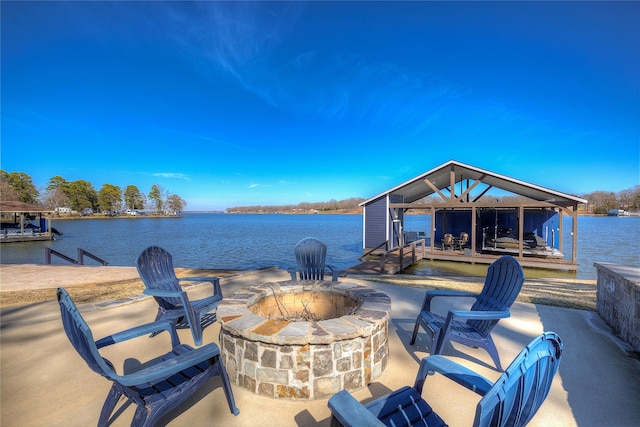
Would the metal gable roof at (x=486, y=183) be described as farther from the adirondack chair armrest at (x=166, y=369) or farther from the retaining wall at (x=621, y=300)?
the adirondack chair armrest at (x=166, y=369)

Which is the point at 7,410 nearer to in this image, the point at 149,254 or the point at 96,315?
the point at 149,254

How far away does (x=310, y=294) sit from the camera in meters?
3.51

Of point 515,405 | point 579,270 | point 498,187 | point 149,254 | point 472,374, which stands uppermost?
point 498,187

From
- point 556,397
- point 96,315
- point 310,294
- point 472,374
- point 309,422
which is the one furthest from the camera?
point 96,315

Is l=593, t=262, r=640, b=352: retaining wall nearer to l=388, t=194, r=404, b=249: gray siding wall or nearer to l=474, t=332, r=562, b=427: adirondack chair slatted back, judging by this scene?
l=474, t=332, r=562, b=427: adirondack chair slatted back

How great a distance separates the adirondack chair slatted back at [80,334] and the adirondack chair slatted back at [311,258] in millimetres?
3038

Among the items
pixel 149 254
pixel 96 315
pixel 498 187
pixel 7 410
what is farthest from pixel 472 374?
pixel 498 187

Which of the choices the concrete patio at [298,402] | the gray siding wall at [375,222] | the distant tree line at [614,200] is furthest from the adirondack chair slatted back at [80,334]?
the distant tree line at [614,200]

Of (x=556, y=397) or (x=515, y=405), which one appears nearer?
(x=515, y=405)

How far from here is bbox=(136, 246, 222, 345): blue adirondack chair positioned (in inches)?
111

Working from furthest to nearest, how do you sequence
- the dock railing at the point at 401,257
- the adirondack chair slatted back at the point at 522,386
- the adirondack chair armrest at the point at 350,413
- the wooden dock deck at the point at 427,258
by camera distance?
the wooden dock deck at the point at 427,258, the dock railing at the point at 401,257, the adirondack chair armrest at the point at 350,413, the adirondack chair slatted back at the point at 522,386

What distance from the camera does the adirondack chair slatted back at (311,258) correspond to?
4.45m

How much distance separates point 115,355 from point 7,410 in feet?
2.72

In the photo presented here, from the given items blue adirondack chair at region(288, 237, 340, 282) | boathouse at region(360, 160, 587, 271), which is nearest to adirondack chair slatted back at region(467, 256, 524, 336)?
blue adirondack chair at region(288, 237, 340, 282)
